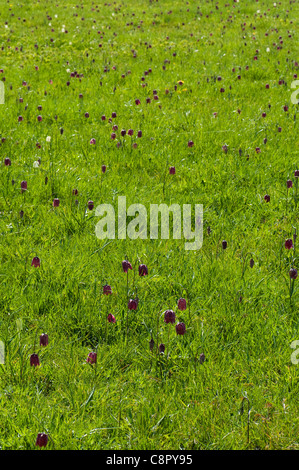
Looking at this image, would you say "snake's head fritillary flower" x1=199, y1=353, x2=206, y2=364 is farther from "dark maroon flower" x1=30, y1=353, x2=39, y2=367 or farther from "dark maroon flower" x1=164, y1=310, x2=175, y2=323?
"dark maroon flower" x1=30, y1=353, x2=39, y2=367

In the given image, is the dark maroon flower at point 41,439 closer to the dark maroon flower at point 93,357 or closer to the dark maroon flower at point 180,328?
the dark maroon flower at point 93,357

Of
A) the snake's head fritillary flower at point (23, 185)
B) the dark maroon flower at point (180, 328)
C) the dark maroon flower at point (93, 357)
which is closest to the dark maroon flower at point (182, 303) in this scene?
the dark maroon flower at point (180, 328)

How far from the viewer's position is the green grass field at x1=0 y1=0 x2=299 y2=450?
9.93 feet

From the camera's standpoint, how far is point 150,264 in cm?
443

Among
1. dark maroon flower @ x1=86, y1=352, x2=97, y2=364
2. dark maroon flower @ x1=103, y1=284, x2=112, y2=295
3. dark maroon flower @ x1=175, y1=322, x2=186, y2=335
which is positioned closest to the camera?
dark maroon flower @ x1=86, y1=352, x2=97, y2=364

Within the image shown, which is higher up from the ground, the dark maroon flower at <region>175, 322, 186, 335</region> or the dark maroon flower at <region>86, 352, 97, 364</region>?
the dark maroon flower at <region>175, 322, 186, 335</region>

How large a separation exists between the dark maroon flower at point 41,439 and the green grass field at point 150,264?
6.2 inches

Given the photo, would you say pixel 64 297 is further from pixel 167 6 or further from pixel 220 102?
pixel 167 6

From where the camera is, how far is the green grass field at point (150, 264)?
3.03 meters

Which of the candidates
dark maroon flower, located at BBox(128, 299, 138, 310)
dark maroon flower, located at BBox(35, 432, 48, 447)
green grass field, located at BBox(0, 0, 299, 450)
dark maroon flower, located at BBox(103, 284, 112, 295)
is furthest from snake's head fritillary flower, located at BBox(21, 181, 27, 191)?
dark maroon flower, located at BBox(35, 432, 48, 447)

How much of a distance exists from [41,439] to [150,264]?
2036 mm

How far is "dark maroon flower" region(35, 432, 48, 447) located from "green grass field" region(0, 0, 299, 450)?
0.16 meters

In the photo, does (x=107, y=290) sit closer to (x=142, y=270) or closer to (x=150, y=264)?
(x=142, y=270)

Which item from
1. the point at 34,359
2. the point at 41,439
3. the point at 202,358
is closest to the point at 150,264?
the point at 202,358
